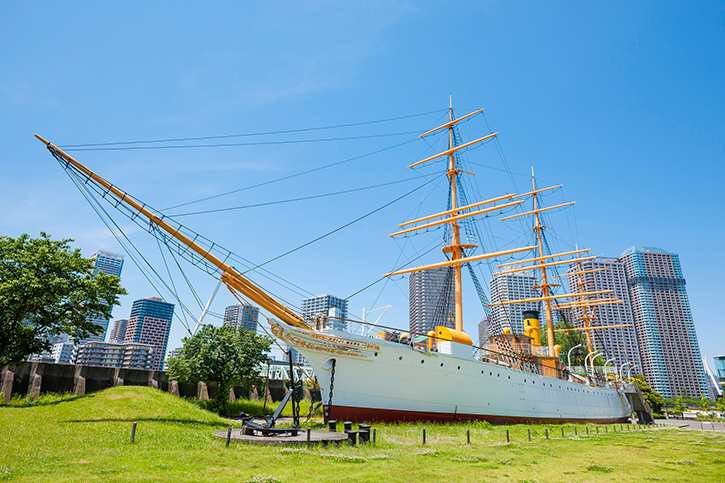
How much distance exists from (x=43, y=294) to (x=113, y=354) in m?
149

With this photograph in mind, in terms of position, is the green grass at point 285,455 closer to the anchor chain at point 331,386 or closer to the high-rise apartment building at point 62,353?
the anchor chain at point 331,386

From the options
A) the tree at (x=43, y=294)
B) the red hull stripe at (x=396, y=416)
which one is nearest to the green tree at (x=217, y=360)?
the tree at (x=43, y=294)

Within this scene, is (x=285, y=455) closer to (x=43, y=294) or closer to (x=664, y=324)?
(x=43, y=294)

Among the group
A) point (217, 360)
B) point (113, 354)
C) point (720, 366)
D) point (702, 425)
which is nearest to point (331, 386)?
point (217, 360)

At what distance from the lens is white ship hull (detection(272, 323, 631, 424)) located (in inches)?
682

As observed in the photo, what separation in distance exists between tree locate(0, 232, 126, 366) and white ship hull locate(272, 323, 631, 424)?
10667mm

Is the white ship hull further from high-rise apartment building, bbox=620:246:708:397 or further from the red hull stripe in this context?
high-rise apartment building, bbox=620:246:708:397

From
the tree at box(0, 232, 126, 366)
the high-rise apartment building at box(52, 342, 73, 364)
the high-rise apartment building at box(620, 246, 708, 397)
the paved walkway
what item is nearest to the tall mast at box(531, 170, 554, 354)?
the paved walkway

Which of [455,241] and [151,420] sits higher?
[455,241]

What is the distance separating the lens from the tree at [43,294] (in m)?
18.3

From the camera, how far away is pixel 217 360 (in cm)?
2402

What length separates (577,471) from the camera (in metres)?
10.4

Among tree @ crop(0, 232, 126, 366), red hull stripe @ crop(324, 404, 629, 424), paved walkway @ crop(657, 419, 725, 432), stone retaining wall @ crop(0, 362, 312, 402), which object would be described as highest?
tree @ crop(0, 232, 126, 366)

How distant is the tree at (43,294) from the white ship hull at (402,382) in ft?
35.0
